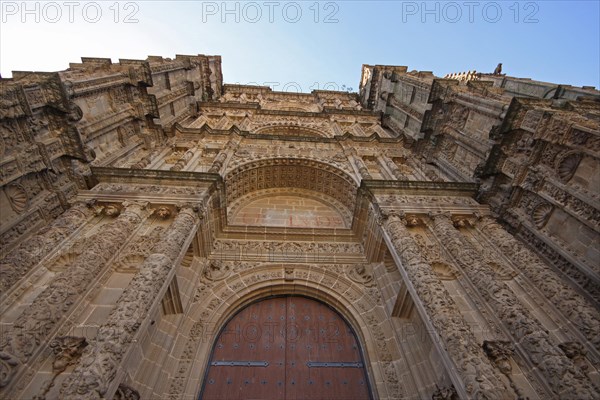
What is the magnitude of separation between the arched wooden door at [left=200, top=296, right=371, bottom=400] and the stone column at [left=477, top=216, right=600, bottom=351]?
3.98m

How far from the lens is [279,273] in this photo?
8.71 m

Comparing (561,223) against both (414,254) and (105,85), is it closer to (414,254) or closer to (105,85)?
(414,254)

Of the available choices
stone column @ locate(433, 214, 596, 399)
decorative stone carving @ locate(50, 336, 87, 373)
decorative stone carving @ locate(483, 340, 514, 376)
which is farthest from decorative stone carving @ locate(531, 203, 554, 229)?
decorative stone carving @ locate(50, 336, 87, 373)

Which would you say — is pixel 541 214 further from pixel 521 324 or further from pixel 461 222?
pixel 521 324

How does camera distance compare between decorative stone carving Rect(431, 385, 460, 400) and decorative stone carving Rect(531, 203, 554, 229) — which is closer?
decorative stone carving Rect(431, 385, 460, 400)

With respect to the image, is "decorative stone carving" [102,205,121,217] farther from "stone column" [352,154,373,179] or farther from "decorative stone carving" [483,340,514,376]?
"decorative stone carving" [483,340,514,376]

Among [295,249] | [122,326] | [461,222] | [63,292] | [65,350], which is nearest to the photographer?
[65,350]

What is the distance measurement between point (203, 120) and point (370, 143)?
969cm

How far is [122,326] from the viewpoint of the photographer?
461cm

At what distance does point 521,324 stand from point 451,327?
116 cm

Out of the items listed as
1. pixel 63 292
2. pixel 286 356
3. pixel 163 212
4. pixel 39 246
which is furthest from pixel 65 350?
pixel 286 356

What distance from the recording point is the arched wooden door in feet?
20.6

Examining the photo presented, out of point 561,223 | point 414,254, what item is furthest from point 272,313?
point 561,223

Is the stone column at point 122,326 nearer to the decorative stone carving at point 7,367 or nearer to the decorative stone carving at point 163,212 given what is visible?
the decorative stone carving at point 7,367
